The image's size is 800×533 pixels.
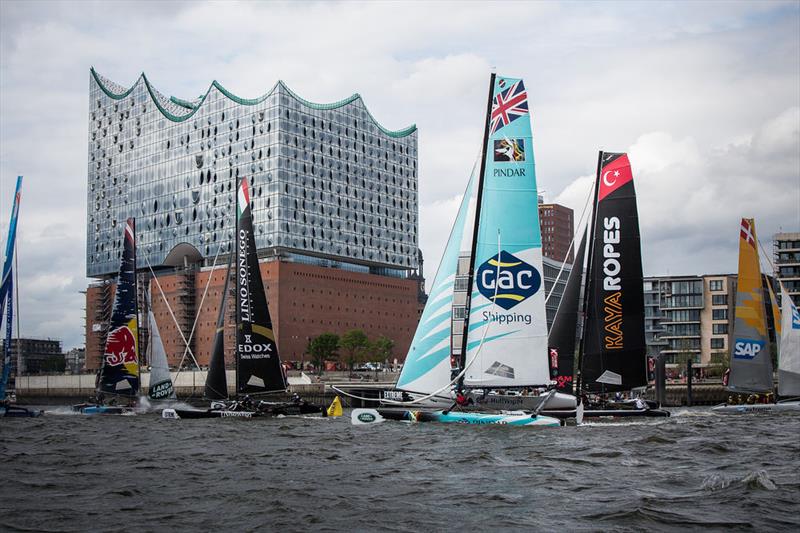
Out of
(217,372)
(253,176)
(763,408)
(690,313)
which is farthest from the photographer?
(690,313)

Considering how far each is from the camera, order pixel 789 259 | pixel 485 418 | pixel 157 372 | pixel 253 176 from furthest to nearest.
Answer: pixel 253 176 < pixel 789 259 < pixel 157 372 < pixel 485 418

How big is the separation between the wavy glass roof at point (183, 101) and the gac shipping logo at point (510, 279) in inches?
3930

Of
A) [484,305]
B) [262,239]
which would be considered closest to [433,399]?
[484,305]

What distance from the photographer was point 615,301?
140ft

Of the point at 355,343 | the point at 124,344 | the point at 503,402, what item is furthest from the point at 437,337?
the point at 355,343

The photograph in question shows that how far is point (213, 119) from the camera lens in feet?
455

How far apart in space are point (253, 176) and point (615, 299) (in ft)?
315

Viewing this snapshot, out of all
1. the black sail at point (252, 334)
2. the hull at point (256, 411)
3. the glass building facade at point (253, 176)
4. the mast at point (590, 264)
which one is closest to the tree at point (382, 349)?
the glass building facade at point (253, 176)

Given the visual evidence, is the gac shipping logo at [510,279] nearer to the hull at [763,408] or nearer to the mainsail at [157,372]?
the hull at [763,408]

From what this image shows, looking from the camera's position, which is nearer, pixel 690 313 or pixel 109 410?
pixel 109 410

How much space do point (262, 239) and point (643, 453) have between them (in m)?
107

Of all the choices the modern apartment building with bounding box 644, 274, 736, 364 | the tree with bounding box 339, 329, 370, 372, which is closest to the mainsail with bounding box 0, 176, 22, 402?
the tree with bounding box 339, 329, 370, 372

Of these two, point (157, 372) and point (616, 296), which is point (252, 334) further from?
point (616, 296)

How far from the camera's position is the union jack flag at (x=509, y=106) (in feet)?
125
